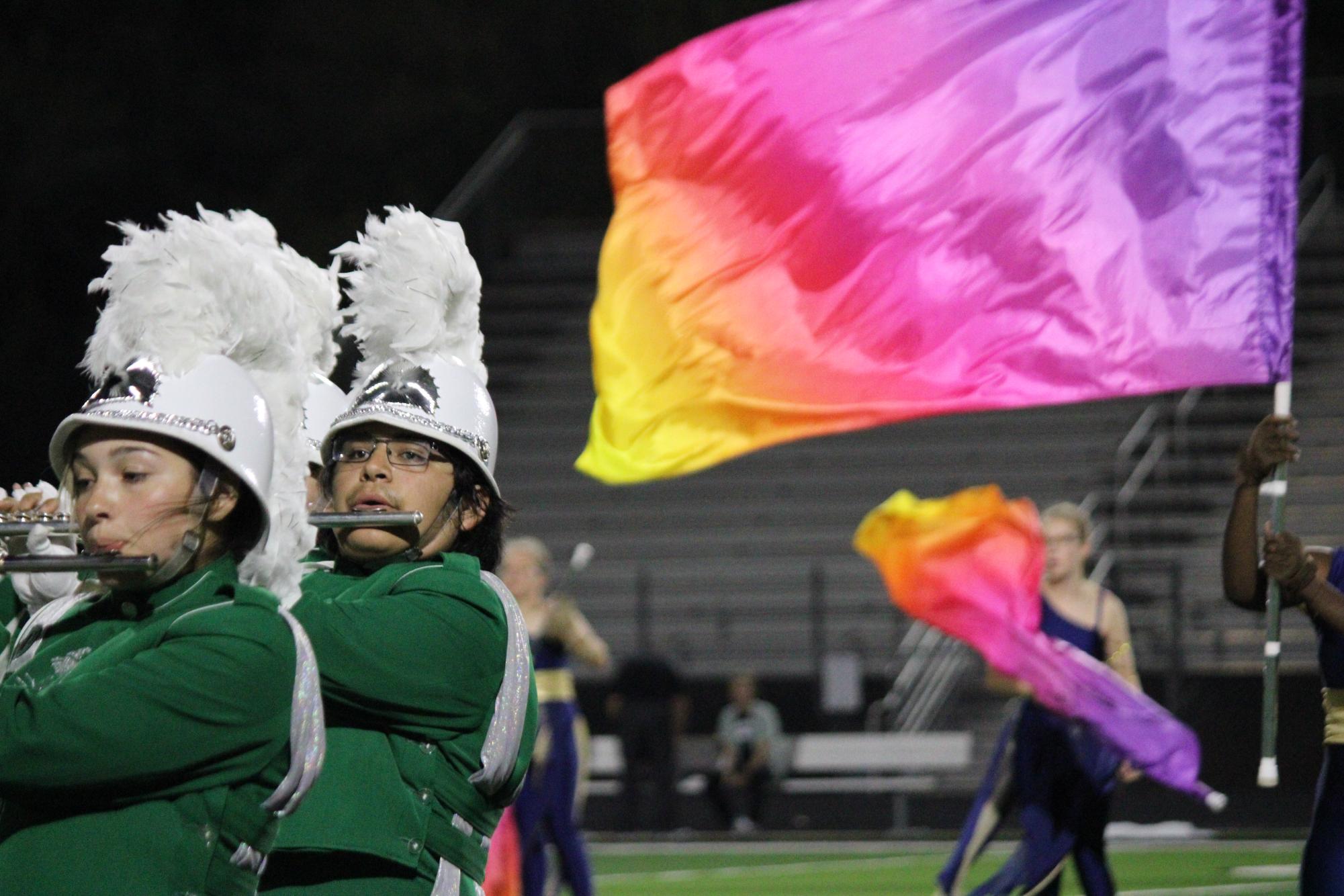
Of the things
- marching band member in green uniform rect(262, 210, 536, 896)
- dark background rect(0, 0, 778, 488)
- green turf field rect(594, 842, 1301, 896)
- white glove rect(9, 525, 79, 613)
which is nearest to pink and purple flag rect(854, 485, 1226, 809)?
green turf field rect(594, 842, 1301, 896)

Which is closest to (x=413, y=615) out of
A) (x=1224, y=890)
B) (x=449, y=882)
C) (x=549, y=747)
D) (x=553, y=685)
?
(x=449, y=882)

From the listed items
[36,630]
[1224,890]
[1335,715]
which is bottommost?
[1224,890]

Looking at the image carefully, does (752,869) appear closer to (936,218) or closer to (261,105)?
(936,218)

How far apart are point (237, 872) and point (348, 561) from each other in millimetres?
1047

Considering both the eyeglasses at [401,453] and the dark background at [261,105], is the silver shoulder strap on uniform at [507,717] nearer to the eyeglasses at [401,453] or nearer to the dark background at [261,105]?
the eyeglasses at [401,453]

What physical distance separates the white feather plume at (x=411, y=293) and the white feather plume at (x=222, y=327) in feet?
3.19

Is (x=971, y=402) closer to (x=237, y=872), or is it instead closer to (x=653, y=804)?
(x=237, y=872)

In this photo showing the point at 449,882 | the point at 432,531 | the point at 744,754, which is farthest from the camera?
the point at 744,754

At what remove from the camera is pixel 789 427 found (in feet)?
18.8

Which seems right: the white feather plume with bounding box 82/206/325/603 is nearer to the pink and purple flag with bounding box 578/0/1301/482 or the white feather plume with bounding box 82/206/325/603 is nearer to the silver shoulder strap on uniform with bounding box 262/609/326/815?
the silver shoulder strap on uniform with bounding box 262/609/326/815

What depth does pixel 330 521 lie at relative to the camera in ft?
11.1

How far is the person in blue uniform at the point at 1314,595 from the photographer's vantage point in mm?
5312

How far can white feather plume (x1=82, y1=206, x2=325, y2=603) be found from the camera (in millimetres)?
2787

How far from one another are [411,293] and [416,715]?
0.87 m
